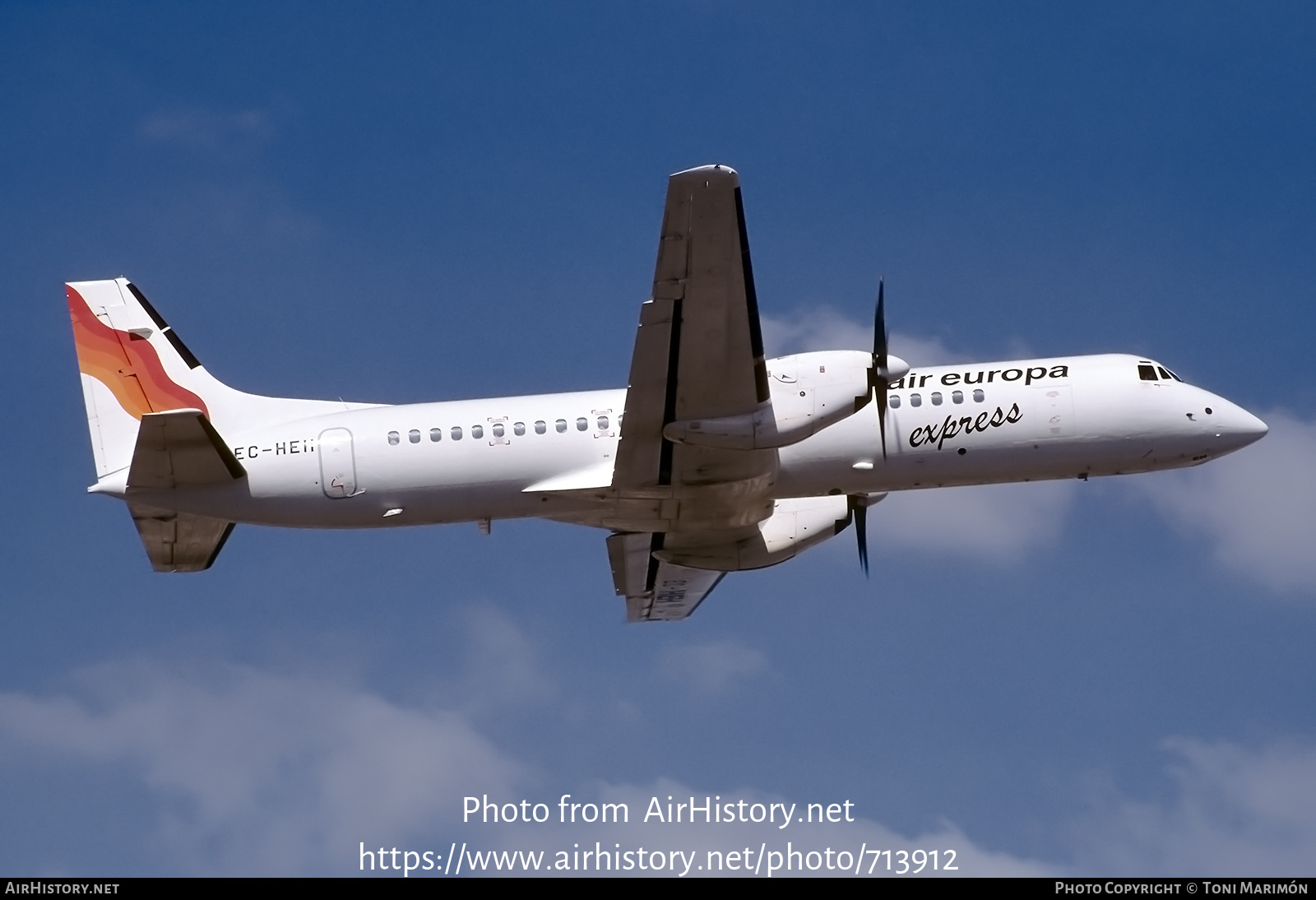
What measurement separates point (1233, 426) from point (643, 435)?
11.6 metres

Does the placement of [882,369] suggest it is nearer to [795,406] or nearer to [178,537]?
[795,406]

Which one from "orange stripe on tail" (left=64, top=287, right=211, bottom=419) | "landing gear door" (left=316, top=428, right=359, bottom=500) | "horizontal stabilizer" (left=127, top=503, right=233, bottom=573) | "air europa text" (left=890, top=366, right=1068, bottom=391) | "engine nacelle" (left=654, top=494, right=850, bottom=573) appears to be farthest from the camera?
"engine nacelle" (left=654, top=494, right=850, bottom=573)

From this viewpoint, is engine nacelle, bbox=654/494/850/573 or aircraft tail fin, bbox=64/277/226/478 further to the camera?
engine nacelle, bbox=654/494/850/573

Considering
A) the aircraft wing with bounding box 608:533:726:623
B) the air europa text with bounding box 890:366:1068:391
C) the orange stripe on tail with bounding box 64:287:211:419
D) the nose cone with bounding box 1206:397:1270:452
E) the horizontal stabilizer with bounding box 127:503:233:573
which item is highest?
the orange stripe on tail with bounding box 64:287:211:419

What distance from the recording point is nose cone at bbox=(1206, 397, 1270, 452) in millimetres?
30375

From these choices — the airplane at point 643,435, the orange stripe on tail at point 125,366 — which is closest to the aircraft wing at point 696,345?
the airplane at point 643,435

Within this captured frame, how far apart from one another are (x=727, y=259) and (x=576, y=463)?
5.61 m

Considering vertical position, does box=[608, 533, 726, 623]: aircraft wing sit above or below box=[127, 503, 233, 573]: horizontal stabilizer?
below

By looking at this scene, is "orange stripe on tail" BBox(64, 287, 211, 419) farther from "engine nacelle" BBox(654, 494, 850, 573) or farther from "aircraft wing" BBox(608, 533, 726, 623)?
"engine nacelle" BBox(654, 494, 850, 573)

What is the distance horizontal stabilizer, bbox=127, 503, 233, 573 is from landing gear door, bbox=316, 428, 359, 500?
209 cm

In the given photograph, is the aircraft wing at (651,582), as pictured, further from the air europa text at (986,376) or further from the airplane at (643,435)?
the air europa text at (986,376)

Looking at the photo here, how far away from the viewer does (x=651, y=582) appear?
112 ft

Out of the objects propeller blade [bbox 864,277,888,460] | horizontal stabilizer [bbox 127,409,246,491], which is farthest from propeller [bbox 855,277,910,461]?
horizontal stabilizer [bbox 127,409,246,491]
